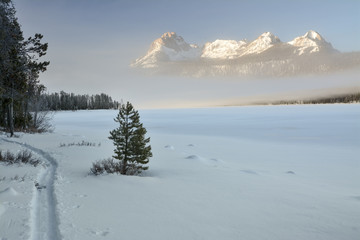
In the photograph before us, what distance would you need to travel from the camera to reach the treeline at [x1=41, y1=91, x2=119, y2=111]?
405 feet

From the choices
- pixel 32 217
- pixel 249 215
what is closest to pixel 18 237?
pixel 32 217

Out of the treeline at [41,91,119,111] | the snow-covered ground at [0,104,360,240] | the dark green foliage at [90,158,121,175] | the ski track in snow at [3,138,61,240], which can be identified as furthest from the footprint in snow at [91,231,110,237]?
the treeline at [41,91,119,111]

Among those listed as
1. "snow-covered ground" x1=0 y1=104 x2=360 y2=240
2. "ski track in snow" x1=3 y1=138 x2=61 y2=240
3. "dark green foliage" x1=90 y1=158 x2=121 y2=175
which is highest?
"dark green foliage" x1=90 y1=158 x2=121 y2=175

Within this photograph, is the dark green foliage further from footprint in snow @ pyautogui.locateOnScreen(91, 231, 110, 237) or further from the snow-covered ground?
footprint in snow @ pyautogui.locateOnScreen(91, 231, 110, 237)

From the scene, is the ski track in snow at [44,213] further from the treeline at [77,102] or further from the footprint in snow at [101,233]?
the treeline at [77,102]

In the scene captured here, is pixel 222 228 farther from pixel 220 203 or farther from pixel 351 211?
pixel 351 211

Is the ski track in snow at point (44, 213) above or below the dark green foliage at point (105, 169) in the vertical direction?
below

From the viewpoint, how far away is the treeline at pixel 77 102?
123m

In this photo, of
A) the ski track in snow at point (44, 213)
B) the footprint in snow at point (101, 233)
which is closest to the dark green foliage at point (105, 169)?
the ski track in snow at point (44, 213)

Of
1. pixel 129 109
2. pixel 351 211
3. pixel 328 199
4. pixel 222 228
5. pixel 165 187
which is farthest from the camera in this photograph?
pixel 129 109

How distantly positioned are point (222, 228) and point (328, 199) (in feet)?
12.2

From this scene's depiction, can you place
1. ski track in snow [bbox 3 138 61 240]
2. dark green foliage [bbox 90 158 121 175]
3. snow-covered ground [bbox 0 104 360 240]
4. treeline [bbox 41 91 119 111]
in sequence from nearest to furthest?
ski track in snow [bbox 3 138 61 240], snow-covered ground [bbox 0 104 360 240], dark green foliage [bbox 90 158 121 175], treeline [bbox 41 91 119 111]

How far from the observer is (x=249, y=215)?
479cm

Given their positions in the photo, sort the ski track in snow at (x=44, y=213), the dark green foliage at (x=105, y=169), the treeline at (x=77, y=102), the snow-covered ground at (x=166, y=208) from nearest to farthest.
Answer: the ski track in snow at (x=44, y=213) < the snow-covered ground at (x=166, y=208) < the dark green foliage at (x=105, y=169) < the treeline at (x=77, y=102)
